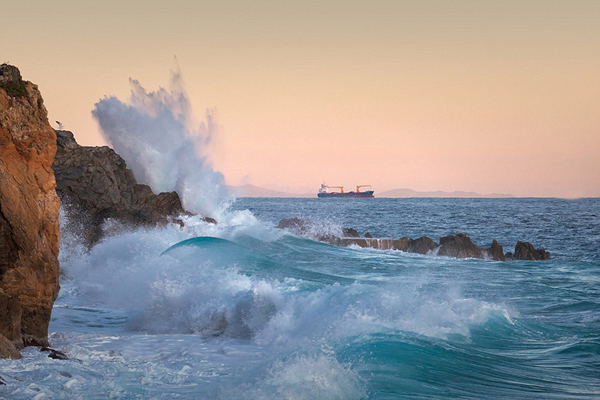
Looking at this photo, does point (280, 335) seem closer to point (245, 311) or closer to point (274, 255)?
point (245, 311)

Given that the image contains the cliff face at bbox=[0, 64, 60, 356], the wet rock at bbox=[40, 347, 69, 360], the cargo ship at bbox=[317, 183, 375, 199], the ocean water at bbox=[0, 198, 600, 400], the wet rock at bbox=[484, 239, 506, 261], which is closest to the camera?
the ocean water at bbox=[0, 198, 600, 400]

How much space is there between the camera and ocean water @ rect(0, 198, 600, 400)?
6066mm

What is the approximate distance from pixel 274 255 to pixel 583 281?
9531 mm

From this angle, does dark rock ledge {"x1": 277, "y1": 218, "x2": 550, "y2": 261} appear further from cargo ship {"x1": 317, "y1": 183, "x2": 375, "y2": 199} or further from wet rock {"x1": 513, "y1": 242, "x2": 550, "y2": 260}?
cargo ship {"x1": 317, "y1": 183, "x2": 375, "y2": 199}

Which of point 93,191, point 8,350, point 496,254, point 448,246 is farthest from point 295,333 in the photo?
point 448,246

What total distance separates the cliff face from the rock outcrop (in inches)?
426

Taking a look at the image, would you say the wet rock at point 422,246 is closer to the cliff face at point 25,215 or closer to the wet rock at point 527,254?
the wet rock at point 527,254

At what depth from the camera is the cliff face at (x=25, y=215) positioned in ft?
21.0

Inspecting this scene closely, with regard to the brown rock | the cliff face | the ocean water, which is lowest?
the ocean water

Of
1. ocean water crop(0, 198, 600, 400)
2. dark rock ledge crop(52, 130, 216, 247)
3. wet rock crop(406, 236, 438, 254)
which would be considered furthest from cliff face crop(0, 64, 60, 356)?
wet rock crop(406, 236, 438, 254)

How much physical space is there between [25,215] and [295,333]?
13.9ft

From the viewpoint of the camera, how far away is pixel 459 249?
76.1ft

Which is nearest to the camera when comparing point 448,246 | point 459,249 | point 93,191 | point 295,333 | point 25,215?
point 25,215

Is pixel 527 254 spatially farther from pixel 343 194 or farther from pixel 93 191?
pixel 343 194
